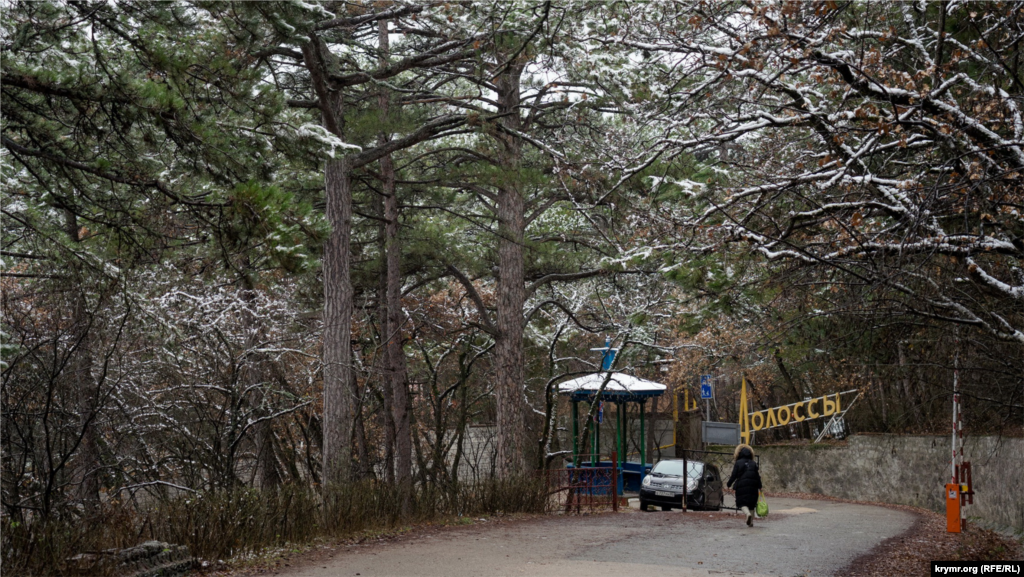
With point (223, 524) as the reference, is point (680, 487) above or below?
below

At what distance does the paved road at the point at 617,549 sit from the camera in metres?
9.15

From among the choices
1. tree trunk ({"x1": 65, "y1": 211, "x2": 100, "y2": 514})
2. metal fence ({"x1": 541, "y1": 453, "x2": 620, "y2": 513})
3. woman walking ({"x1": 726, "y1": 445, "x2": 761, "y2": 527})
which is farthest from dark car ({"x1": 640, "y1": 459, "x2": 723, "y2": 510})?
tree trunk ({"x1": 65, "y1": 211, "x2": 100, "y2": 514})

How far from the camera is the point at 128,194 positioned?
908cm

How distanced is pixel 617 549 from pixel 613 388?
10079mm

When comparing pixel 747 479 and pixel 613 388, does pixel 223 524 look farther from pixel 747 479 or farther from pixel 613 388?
pixel 613 388

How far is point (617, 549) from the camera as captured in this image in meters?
11.2

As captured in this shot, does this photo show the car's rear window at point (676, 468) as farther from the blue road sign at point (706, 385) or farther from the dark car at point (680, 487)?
the blue road sign at point (706, 385)

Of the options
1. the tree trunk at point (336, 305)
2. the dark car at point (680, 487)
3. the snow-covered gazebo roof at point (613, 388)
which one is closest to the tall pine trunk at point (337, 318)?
the tree trunk at point (336, 305)

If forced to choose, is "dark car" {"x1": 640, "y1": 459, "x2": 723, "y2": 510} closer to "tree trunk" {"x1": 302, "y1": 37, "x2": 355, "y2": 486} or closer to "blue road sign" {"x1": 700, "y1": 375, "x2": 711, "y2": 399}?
"blue road sign" {"x1": 700, "y1": 375, "x2": 711, "y2": 399}

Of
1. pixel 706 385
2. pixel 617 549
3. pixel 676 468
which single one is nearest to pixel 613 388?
pixel 676 468

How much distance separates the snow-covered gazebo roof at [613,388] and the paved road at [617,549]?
14.5ft

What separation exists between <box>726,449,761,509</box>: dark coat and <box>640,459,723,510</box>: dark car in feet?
14.3

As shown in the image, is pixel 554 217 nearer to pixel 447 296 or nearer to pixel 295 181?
pixel 447 296

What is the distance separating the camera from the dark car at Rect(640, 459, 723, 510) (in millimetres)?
20562
